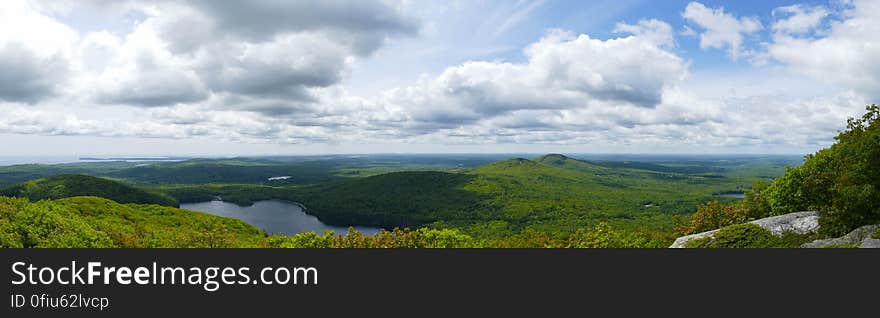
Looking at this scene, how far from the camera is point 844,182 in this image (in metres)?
33.9

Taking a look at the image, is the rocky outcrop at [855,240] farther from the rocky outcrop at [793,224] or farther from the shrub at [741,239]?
the shrub at [741,239]

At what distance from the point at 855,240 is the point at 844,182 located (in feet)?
20.2

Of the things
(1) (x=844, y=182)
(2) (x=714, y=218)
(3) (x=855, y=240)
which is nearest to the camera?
(3) (x=855, y=240)

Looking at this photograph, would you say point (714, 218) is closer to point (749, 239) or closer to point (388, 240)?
point (749, 239)

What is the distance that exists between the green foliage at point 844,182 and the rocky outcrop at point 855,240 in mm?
1358

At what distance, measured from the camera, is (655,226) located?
196 m

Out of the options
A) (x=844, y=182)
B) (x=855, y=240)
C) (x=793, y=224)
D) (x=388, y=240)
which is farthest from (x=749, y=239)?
(x=388, y=240)

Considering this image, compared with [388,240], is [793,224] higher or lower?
higher

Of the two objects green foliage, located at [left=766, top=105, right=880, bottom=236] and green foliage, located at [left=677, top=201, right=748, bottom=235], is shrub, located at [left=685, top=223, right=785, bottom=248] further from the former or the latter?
green foliage, located at [left=677, top=201, right=748, bottom=235]

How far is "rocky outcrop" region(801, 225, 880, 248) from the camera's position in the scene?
28.8 metres

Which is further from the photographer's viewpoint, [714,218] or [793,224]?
[714,218]

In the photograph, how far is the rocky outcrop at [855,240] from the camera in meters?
28.8

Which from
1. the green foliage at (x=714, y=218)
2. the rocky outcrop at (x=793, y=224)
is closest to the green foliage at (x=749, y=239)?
the rocky outcrop at (x=793, y=224)

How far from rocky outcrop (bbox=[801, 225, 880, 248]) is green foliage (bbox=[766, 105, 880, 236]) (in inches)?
53.5
